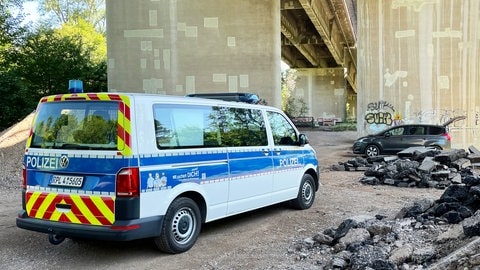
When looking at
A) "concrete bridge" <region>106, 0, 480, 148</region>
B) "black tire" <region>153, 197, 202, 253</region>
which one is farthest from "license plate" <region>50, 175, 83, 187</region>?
"concrete bridge" <region>106, 0, 480, 148</region>

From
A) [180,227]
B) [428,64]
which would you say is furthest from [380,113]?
[180,227]

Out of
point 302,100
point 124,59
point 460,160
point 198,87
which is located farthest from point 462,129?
point 302,100

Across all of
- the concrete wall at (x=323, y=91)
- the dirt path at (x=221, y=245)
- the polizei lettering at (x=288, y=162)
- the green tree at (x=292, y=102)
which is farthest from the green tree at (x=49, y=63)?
the concrete wall at (x=323, y=91)

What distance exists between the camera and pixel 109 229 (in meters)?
4.79

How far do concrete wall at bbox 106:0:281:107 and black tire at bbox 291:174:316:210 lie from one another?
11.4 metres

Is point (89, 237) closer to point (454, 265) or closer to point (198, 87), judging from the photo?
point (454, 265)

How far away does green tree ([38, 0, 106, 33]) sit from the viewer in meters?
37.4

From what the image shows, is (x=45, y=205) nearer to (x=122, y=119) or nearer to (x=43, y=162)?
(x=43, y=162)

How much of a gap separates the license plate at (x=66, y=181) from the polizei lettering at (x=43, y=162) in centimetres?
13

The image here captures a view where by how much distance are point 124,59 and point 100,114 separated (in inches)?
627

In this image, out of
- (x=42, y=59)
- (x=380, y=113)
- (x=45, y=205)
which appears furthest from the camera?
(x=42, y=59)

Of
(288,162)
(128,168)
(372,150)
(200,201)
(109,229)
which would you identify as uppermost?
(128,168)

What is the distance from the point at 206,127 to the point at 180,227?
1297 millimetres

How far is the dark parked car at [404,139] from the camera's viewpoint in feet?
57.3
